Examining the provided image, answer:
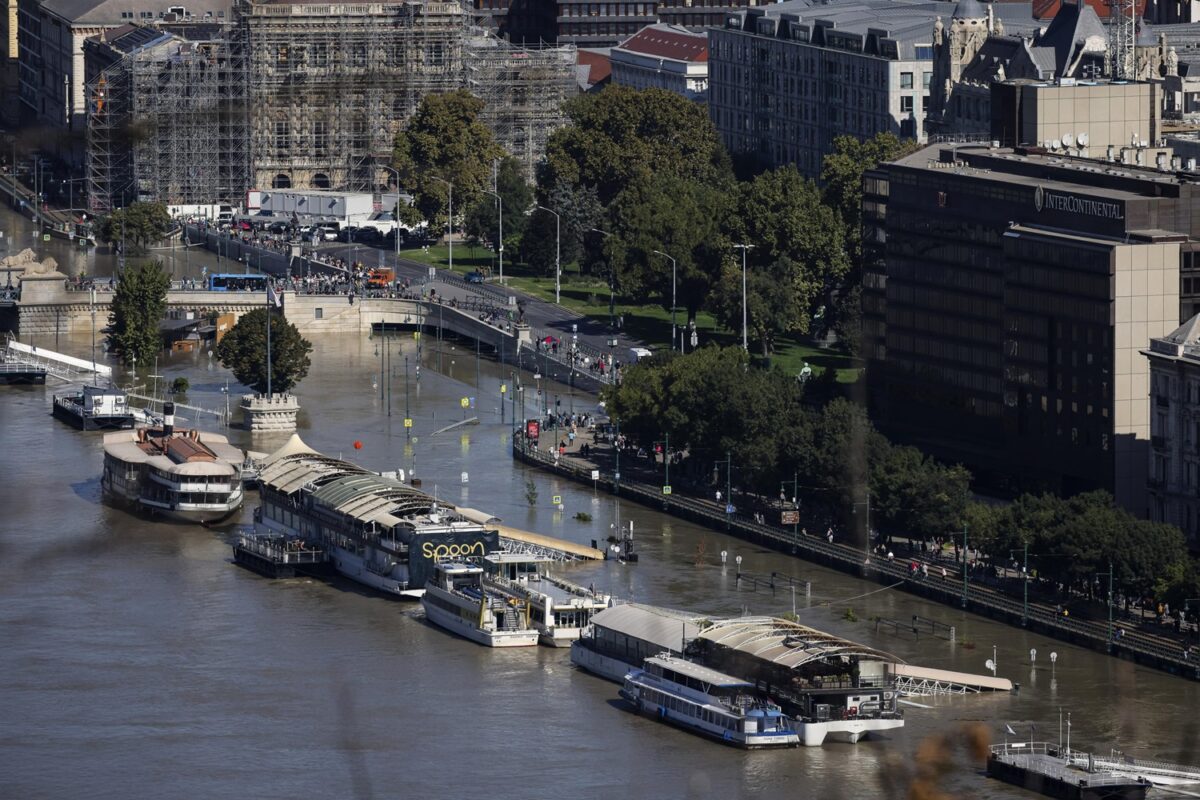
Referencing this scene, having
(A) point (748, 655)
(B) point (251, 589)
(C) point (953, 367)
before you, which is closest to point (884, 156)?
(C) point (953, 367)

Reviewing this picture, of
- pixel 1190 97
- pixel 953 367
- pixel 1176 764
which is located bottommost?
pixel 1176 764

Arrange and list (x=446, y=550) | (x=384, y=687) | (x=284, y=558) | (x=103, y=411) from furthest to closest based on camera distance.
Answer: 1. (x=103, y=411)
2. (x=284, y=558)
3. (x=446, y=550)
4. (x=384, y=687)

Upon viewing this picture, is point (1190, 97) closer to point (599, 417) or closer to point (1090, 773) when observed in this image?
point (599, 417)

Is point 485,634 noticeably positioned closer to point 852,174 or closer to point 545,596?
point 545,596

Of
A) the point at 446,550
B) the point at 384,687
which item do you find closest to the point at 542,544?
the point at 446,550

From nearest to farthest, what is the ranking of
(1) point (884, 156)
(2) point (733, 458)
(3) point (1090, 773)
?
(3) point (1090, 773) → (2) point (733, 458) → (1) point (884, 156)

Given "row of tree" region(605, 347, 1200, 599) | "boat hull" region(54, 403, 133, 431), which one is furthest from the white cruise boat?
"boat hull" region(54, 403, 133, 431)

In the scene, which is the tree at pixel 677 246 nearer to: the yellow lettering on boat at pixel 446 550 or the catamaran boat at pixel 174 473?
the catamaran boat at pixel 174 473

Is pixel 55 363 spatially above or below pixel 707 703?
above
